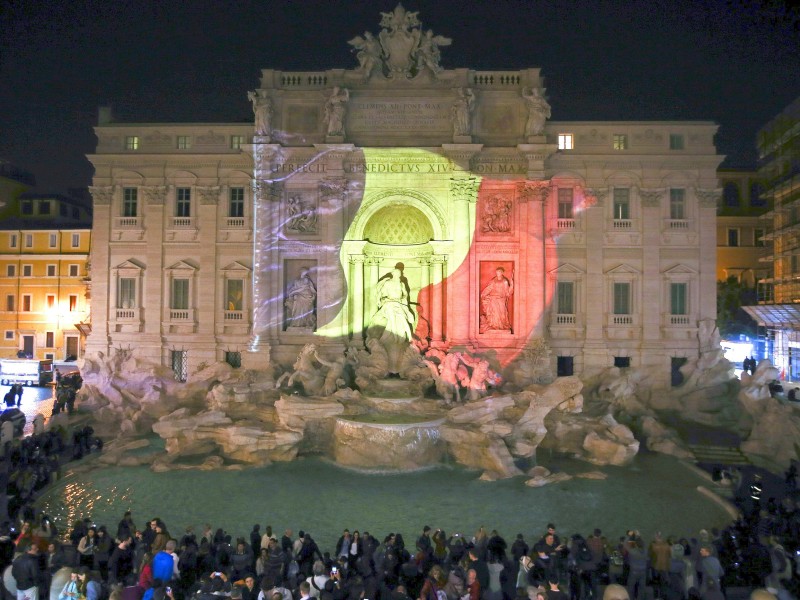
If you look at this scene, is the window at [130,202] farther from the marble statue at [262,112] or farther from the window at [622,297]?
the window at [622,297]

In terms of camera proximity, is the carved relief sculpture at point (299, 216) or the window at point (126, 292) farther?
the window at point (126, 292)

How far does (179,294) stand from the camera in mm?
28516

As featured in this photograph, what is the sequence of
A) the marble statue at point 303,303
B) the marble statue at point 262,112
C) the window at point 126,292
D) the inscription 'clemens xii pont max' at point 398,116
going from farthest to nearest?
the window at point 126,292, the marble statue at point 303,303, the inscription 'clemens xii pont max' at point 398,116, the marble statue at point 262,112

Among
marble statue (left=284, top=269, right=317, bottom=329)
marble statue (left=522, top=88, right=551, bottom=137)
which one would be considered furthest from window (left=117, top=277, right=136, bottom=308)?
marble statue (left=522, top=88, right=551, bottom=137)

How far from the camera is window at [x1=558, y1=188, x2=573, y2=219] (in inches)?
1084

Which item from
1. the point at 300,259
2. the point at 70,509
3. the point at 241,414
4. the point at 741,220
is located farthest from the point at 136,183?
the point at 741,220

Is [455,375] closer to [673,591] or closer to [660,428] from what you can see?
[660,428]

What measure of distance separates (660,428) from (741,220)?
73.4 ft

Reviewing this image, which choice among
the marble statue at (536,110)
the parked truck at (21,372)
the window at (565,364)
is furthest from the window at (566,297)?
the parked truck at (21,372)

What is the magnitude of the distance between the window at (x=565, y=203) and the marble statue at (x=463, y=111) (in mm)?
5309

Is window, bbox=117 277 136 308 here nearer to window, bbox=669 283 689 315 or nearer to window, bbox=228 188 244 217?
window, bbox=228 188 244 217

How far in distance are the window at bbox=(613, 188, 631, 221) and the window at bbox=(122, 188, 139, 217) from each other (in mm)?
22877

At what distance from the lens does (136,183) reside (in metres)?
28.4

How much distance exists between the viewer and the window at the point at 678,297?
27.4m
